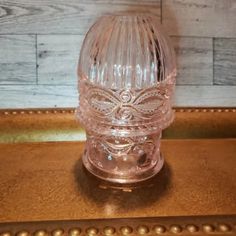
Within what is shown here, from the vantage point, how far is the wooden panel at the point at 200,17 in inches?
26.6

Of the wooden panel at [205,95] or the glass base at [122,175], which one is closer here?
the glass base at [122,175]

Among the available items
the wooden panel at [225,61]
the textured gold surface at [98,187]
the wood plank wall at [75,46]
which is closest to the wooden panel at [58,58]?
the wood plank wall at [75,46]

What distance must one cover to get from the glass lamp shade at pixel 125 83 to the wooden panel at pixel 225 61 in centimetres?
22

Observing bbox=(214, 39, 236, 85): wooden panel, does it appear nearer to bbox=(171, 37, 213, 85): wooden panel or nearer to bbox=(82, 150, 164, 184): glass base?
bbox=(171, 37, 213, 85): wooden panel

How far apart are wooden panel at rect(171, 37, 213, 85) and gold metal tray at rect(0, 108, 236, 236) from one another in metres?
0.07

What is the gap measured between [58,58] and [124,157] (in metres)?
0.26

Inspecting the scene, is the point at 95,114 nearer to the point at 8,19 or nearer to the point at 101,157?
the point at 101,157

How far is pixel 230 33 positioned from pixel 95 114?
0.36m

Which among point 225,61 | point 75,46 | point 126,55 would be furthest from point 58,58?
point 225,61

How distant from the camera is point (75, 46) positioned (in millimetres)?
677

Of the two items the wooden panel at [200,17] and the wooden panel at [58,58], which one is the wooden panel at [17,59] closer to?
the wooden panel at [58,58]

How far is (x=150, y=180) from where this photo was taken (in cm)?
52

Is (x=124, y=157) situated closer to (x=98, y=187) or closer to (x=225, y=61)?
(x=98, y=187)

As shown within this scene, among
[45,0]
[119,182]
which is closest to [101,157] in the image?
[119,182]
